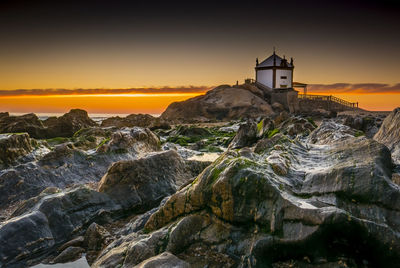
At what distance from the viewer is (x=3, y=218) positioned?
6.82 metres

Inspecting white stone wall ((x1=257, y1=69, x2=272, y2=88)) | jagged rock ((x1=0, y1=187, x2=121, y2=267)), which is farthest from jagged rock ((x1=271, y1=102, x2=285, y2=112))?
jagged rock ((x1=0, y1=187, x2=121, y2=267))

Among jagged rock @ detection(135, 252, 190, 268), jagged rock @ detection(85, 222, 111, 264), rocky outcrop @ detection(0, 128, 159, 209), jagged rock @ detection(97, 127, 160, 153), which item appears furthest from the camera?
jagged rock @ detection(97, 127, 160, 153)

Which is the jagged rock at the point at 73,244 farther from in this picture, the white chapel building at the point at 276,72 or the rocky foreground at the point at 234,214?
the white chapel building at the point at 276,72

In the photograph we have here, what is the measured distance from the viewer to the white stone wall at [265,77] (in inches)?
2057

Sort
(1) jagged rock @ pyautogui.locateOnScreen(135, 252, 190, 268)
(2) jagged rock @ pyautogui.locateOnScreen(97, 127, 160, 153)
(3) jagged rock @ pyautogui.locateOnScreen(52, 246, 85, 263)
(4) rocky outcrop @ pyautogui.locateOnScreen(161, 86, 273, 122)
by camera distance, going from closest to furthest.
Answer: (1) jagged rock @ pyautogui.locateOnScreen(135, 252, 190, 268) < (3) jagged rock @ pyautogui.locateOnScreen(52, 246, 85, 263) < (2) jagged rock @ pyautogui.locateOnScreen(97, 127, 160, 153) < (4) rocky outcrop @ pyautogui.locateOnScreen(161, 86, 273, 122)

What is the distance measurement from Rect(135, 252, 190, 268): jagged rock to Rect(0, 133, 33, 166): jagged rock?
8.11 m

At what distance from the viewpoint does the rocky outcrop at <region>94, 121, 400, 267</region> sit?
11.7 feet

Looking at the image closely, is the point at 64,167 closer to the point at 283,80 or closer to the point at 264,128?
the point at 264,128

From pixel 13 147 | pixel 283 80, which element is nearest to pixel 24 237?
pixel 13 147

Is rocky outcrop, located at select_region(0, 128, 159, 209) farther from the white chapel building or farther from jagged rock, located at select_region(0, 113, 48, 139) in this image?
the white chapel building

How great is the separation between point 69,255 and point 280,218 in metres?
3.65

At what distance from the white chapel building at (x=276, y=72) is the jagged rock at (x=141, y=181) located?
46.6m

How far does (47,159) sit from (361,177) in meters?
9.14

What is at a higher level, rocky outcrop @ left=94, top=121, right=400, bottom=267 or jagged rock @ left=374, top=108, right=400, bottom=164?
jagged rock @ left=374, top=108, right=400, bottom=164
